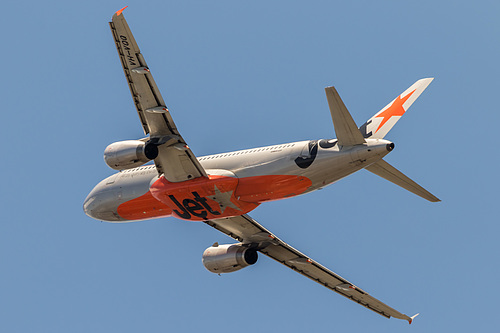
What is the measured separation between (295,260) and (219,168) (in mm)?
7565

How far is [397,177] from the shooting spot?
117 feet

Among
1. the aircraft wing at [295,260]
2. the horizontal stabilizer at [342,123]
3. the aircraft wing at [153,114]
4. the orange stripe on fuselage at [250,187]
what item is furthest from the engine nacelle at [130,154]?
the horizontal stabilizer at [342,123]

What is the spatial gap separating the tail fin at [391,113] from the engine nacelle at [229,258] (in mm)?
9280

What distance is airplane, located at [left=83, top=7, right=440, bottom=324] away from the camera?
3459 centimetres

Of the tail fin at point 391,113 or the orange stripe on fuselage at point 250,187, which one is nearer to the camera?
the tail fin at point 391,113

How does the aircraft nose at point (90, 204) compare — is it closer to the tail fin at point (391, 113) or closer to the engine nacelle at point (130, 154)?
the engine nacelle at point (130, 154)

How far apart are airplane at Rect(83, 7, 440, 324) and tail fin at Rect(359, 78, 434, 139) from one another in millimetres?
41

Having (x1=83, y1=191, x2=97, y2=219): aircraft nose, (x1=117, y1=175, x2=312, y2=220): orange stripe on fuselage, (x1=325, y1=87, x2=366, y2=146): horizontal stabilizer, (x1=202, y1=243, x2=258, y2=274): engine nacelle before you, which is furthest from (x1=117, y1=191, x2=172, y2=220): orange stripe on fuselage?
(x1=325, y1=87, x2=366, y2=146): horizontal stabilizer

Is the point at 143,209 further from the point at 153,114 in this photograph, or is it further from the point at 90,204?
the point at 153,114

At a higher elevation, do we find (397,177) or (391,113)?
(391,113)

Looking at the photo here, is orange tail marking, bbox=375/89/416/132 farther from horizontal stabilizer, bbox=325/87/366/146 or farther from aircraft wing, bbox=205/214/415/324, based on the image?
aircraft wing, bbox=205/214/415/324

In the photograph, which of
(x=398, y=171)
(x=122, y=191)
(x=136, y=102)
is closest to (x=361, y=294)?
(x=398, y=171)

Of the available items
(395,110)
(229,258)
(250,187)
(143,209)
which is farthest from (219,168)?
(395,110)

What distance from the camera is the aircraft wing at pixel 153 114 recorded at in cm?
3394
